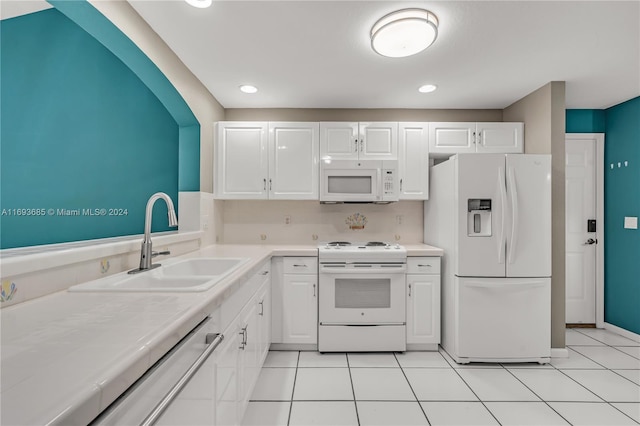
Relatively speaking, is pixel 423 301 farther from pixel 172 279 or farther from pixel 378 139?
pixel 172 279

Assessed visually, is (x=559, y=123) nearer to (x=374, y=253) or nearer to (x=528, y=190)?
(x=528, y=190)

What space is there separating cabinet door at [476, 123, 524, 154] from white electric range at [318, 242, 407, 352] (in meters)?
1.47

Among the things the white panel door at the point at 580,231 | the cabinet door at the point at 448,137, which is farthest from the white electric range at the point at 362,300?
the white panel door at the point at 580,231

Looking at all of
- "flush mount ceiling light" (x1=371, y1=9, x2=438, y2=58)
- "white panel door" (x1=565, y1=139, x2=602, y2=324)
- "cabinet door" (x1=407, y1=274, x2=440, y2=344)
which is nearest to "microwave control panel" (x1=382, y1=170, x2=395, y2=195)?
"cabinet door" (x1=407, y1=274, x2=440, y2=344)

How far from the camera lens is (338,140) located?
10.2 feet

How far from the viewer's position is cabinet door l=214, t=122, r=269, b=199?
310 cm

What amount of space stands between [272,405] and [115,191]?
251cm

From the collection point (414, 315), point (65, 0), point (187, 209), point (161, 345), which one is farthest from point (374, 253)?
point (65, 0)

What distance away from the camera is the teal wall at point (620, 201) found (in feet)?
10.2

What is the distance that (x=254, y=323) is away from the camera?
6.61 ft

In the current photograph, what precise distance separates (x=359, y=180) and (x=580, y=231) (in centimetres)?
265

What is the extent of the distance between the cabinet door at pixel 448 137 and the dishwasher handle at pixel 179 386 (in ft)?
9.12

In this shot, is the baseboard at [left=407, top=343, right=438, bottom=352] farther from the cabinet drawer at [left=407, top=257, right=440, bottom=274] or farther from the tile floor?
the cabinet drawer at [left=407, top=257, right=440, bottom=274]

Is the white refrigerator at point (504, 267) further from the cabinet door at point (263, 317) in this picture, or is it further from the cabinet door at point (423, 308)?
the cabinet door at point (263, 317)
